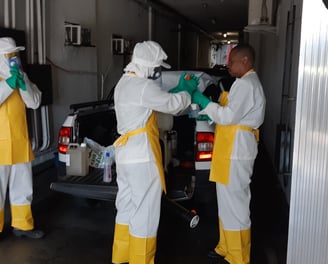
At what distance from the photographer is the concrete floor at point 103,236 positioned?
330 cm

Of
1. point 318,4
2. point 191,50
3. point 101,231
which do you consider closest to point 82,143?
point 101,231

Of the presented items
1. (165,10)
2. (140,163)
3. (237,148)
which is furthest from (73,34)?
Result: (165,10)

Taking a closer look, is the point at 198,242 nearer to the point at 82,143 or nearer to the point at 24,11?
the point at 82,143

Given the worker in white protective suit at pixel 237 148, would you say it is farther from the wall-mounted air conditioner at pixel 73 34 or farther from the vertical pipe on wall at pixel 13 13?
the wall-mounted air conditioner at pixel 73 34

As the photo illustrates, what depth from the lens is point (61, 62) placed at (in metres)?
6.00

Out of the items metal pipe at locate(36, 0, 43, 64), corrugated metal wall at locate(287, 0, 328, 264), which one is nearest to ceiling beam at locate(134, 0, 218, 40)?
metal pipe at locate(36, 0, 43, 64)

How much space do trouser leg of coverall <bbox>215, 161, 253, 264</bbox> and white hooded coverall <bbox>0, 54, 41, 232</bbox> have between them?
1697 mm

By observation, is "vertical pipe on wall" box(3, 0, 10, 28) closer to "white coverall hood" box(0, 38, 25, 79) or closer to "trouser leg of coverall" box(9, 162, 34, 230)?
"white coverall hood" box(0, 38, 25, 79)

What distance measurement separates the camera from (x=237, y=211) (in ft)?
9.83

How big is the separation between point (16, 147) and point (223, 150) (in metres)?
1.72

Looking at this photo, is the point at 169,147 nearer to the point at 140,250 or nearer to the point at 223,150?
the point at 223,150

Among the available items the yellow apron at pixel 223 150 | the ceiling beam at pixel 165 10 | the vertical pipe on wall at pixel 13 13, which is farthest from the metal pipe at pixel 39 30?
the ceiling beam at pixel 165 10

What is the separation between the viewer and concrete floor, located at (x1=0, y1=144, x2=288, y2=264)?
10.8ft

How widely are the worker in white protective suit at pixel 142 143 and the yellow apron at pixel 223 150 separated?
398 millimetres
